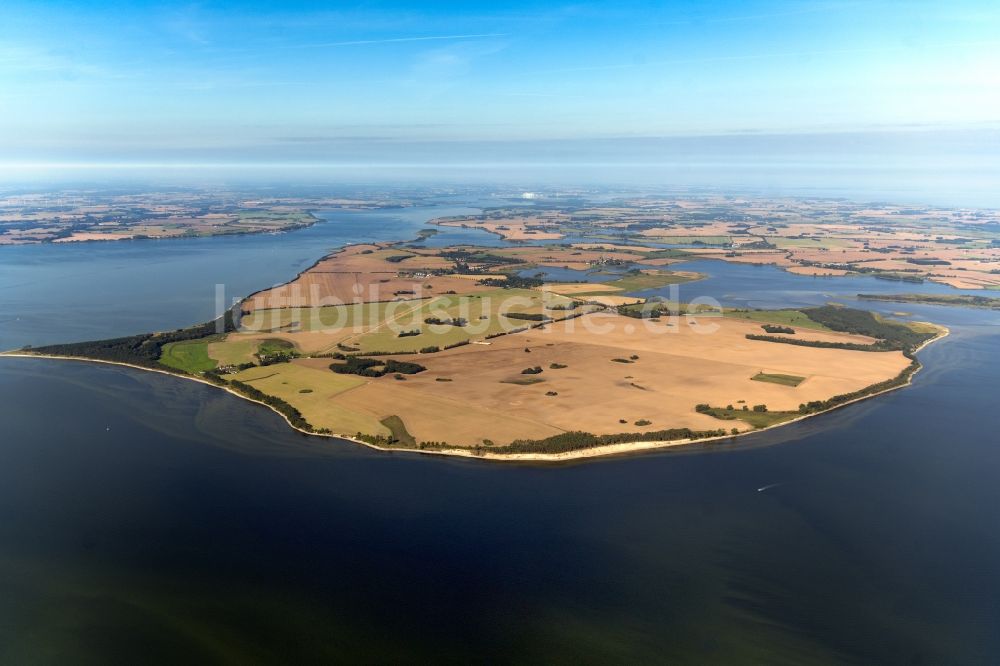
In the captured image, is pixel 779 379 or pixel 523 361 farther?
pixel 523 361

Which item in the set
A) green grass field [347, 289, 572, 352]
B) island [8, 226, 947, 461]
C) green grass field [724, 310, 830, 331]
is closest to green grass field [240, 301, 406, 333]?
island [8, 226, 947, 461]

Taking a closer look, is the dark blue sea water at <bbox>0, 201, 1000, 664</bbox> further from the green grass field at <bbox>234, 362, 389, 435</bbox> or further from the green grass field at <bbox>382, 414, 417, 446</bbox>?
the green grass field at <bbox>234, 362, 389, 435</bbox>

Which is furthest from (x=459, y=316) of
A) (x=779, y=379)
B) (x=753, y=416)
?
(x=753, y=416)

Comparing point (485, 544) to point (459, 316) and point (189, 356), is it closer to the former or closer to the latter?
point (189, 356)

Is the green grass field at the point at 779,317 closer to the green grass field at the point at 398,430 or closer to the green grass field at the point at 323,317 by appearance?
the green grass field at the point at 323,317

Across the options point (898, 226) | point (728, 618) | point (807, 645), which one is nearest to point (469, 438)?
point (728, 618)
